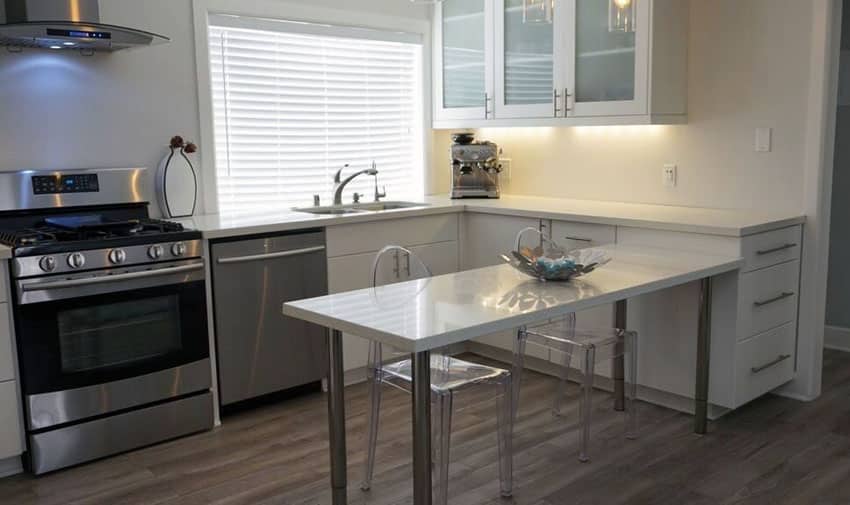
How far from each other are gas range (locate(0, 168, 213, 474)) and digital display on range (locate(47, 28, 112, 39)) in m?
0.64

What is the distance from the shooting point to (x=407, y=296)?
2631mm

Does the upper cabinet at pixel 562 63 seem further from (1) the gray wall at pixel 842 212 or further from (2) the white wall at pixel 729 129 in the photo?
(1) the gray wall at pixel 842 212

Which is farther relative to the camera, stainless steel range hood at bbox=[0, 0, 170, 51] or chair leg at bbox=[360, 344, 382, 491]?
stainless steel range hood at bbox=[0, 0, 170, 51]

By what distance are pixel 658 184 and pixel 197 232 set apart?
7.76 feet

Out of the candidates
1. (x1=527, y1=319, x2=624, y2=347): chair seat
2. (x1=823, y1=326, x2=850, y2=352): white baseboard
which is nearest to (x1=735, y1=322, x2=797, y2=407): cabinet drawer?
(x1=527, y1=319, x2=624, y2=347): chair seat

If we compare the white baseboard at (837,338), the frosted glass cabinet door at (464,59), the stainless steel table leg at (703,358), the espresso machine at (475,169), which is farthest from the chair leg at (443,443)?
the white baseboard at (837,338)

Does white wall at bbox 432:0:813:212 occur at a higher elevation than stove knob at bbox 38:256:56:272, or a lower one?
higher

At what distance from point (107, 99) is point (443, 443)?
235 centimetres

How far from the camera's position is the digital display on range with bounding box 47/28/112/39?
3.20 m

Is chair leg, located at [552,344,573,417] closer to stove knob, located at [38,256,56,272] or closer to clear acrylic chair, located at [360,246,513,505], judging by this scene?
clear acrylic chair, located at [360,246,513,505]

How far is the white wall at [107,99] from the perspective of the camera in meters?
3.55

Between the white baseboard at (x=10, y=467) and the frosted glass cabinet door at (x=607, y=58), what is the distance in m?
3.00

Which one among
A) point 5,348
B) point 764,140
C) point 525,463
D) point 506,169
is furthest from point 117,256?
point 764,140

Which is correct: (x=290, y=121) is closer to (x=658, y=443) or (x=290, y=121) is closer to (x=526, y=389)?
(x=526, y=389)
